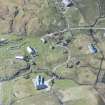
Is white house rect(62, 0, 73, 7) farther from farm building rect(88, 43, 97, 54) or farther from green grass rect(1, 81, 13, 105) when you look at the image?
green grass rect(1, 81, 13, 105)

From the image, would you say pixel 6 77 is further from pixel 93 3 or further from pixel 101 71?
pixel 93 3

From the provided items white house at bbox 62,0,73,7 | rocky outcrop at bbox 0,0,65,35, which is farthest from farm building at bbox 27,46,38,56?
white house at bbox 62,0,73,7

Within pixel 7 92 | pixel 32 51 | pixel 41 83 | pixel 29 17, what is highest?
pixel 29 17

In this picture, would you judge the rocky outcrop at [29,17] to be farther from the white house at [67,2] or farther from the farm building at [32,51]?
the farm building at [32,51]

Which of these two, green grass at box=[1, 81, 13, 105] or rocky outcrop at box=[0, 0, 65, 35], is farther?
rocky outcrop at box=[0, 0, 65, 35]

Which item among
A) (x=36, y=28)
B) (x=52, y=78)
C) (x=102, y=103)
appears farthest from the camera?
(x=36, y=28)

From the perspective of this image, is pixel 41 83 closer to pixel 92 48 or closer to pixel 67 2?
pixel 92 48

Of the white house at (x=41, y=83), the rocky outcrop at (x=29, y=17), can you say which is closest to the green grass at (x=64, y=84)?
the white house at (x=41, y=83)

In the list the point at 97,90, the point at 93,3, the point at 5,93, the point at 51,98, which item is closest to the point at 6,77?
the point at 5,93

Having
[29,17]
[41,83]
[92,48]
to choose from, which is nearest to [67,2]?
[29,17]

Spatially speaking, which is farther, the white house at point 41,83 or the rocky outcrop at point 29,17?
the rocky outcrop at point 29,17

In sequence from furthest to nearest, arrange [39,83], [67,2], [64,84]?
[67,2]
[64,84]
[39,83]
